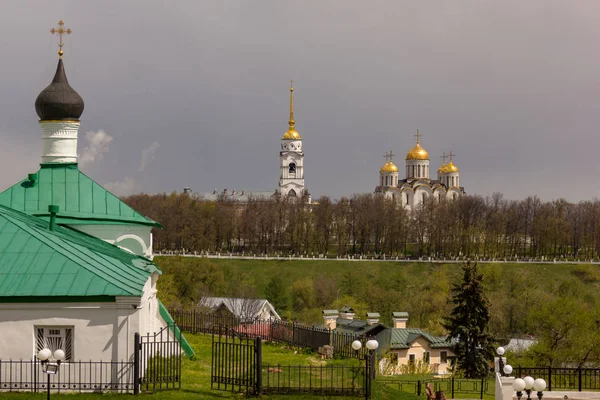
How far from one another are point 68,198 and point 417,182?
81.6 metres

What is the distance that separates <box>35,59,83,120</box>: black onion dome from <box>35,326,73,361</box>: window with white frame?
8292 mm

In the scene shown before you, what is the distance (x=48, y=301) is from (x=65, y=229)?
183 inches

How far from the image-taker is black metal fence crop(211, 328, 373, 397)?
591 inches

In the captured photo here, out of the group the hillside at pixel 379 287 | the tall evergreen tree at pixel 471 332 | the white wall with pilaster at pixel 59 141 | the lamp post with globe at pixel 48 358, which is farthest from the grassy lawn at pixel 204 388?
the hillside at pixel 379 287

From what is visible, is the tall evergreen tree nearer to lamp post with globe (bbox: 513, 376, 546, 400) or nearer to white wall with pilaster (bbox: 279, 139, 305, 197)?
lamp post with globe (bbox: 513, 376, 546, 400)

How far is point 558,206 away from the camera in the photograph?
275 feet

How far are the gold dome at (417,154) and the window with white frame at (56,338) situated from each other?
90.1 m

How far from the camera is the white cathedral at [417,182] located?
10000 cm

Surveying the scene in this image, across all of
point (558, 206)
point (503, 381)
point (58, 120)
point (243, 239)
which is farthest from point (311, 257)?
point (503, 381)

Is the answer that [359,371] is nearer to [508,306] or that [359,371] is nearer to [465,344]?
[465,344]

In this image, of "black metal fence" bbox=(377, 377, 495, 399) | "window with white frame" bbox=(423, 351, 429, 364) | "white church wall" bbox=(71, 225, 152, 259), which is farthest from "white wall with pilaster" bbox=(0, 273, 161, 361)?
"window with white frame" bbox=(423, 351, 429, 364)

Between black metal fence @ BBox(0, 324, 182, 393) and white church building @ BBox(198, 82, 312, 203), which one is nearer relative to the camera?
black metal fence @ BBox(0, 324, 182, 393)

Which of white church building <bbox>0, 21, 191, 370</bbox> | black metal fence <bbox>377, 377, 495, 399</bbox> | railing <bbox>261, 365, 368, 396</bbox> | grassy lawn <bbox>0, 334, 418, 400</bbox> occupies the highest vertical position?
white church building <bbox>0, 21, 191, 370</bbox>

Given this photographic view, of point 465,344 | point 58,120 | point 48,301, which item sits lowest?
point 465,344
